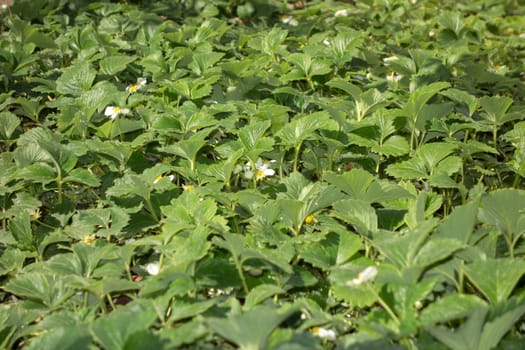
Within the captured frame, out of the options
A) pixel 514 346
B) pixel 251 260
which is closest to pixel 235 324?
pixel 251 260

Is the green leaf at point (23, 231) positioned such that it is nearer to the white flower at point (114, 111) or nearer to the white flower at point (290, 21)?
the white flower at point (114, 111)

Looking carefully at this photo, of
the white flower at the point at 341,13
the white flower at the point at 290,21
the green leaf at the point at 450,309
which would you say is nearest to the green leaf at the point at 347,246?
the green leaf at the point at 450,309

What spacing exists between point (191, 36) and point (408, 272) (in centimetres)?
254

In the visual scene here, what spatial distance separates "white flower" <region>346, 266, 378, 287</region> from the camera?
172 cm

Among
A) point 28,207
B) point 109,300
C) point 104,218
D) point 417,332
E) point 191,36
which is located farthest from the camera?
point 191,36

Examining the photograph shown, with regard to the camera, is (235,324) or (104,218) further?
(104,218)

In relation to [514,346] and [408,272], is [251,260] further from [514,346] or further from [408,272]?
[514,346]

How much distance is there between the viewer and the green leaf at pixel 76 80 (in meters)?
3.15

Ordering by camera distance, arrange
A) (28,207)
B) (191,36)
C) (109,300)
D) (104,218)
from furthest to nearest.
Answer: (191,36) → (28,207) → (104,218) → (109,300)

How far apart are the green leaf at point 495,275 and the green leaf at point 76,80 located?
6.83 feet

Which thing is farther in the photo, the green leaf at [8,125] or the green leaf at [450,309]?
the green leaf at [8,125]

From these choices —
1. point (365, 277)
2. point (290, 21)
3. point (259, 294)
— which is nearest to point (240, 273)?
→ point (259, 294)

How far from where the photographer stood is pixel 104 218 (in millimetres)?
2299

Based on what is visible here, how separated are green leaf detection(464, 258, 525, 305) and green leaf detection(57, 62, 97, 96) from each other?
2082mm
